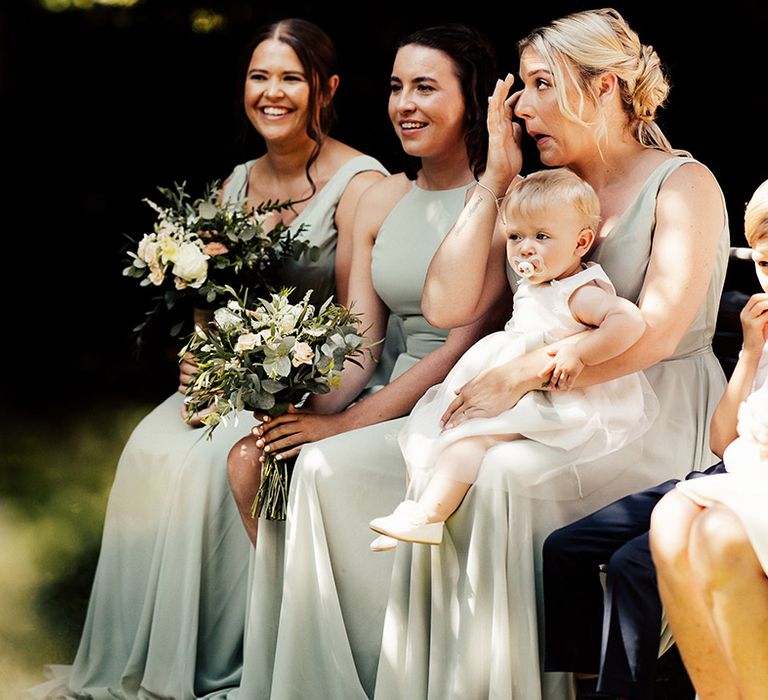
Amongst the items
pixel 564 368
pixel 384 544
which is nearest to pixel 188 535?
pixel 384 544

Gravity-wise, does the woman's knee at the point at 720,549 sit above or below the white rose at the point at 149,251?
below

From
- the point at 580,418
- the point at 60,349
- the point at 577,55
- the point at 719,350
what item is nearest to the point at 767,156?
the point at 719,350

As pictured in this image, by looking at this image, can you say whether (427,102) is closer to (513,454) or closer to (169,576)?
(513,454)

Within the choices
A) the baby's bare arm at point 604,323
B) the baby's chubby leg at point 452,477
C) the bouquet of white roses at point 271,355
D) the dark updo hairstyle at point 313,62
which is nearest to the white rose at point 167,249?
the bouquet of white roses at point 271,355

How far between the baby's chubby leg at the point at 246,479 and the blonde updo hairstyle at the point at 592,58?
4.53 feet

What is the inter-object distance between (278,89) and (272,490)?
159 cm

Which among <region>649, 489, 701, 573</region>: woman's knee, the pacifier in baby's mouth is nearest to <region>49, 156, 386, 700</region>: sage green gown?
the pacifier in baby's mouth

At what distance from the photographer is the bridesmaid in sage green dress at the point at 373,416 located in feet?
11.9

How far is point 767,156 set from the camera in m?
5.80

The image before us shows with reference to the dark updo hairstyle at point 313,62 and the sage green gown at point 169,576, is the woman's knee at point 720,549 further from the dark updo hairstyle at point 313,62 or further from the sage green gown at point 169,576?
the dark updo hairstyle at point 313,62

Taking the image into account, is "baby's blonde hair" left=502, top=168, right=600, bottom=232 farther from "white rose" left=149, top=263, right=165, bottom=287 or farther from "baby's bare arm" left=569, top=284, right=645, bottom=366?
"white rose" left=149, top=263, right=165, bottom=287

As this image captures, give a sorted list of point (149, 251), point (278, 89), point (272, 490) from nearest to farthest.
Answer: point (272, 490) < point (149, 251) < point (278, 89)

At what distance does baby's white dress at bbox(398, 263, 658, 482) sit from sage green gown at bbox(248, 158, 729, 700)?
0.05 metres

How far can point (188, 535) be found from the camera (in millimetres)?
4090
